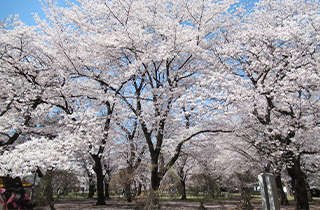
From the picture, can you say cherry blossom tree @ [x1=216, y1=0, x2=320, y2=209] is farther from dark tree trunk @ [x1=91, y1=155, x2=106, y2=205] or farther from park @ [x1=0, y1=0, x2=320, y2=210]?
dark tree trunk @ [x1=91, y1=155, x2=106, y2=205]

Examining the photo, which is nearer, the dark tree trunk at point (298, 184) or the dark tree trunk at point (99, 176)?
the dark tree trunk at point (298, 184)

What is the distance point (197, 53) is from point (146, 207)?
7.24 m

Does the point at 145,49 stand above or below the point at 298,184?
above

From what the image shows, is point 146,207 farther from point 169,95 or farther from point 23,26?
point 23,26

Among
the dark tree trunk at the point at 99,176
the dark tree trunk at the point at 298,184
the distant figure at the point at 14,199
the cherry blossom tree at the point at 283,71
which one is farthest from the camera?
the dark tree trunk at the point at 99,176

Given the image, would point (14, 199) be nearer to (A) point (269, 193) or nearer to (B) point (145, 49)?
(A) point (269, 193)

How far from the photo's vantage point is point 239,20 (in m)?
12.3

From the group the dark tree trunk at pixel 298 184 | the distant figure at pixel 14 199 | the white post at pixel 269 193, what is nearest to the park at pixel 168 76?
the dark tree trunk at pixel 298 184

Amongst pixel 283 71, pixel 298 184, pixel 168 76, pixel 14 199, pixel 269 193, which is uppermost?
pixel 168 76

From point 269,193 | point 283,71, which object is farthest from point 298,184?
point 269,193

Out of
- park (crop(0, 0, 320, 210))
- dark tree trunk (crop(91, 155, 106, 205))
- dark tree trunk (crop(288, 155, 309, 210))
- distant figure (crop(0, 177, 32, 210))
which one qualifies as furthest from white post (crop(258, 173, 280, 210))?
dark tree trunk (crop(91, 155, 106, 205))

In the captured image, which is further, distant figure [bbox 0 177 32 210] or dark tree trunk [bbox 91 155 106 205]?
dark tree trunk [bbox 91 155 106 205]

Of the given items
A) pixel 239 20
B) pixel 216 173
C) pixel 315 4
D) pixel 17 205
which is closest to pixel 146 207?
pixel 17 205

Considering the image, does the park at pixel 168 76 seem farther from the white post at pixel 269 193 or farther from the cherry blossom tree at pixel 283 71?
the white post at pixel 269 193
